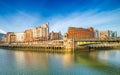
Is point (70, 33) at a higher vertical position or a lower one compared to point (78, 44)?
higher

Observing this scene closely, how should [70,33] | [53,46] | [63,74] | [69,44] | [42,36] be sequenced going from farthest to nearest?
1. [42,36]
2. [70,33]
3. [53,46]
4. [69,44]
5. [63,74]

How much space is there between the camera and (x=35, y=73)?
→ 23828 millimetres

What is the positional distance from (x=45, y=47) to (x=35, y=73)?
65.4 metres

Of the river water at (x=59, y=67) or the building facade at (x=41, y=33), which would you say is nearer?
the river water at (x=59, y=67)

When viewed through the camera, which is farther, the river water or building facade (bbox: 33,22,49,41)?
building facade (bbox: 33,22,49,41)

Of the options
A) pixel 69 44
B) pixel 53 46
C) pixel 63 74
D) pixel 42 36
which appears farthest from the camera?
pixel 42 36

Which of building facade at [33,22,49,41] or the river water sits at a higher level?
building facade at [33,22,49,41]

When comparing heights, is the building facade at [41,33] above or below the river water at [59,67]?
above

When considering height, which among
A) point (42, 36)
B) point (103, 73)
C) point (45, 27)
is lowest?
point (103, 73)

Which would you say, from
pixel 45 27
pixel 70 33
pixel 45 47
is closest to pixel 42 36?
pixel 45 27

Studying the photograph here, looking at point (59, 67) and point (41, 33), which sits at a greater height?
point (41, 33)

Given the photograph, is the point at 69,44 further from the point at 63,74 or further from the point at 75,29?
the point at 75,29

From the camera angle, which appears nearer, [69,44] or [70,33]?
[69,44]

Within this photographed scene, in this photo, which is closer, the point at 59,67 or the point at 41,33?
the point at 59,67
